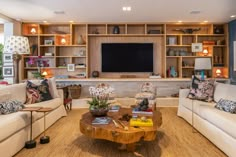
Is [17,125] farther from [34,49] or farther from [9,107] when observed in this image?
[34,49]

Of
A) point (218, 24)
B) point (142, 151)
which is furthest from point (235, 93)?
point (218, 24)

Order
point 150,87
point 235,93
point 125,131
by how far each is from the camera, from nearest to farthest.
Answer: point 125,131 < point 235,93 < point 150,87

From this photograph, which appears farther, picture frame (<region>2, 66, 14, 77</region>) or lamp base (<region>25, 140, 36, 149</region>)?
picture frame (<region>2, 66, 14, 77</region>)

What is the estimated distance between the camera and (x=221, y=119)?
3.41 metres

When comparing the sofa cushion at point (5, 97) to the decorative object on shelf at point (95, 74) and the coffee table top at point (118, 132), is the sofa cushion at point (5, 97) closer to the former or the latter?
the coffee table top at point (118, 132)

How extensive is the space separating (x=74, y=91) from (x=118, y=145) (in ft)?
12.5

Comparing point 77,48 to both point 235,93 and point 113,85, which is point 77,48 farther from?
point 235,93

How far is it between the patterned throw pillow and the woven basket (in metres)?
1.88

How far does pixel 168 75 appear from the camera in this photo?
25.2 feet

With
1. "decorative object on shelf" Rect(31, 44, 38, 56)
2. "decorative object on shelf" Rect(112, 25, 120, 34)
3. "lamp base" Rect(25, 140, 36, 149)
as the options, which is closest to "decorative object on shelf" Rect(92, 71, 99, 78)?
"decorative object on shelf" Rect(112, 25, 120, 34)

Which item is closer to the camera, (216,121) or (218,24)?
(216,121)

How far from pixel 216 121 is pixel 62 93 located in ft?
11.5

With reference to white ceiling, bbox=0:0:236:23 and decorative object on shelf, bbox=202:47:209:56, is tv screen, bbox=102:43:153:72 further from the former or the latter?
decorative object on shelf, bbox=202:47:209:56

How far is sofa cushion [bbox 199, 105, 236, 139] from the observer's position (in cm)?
310
